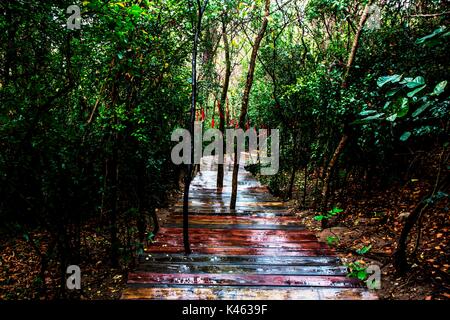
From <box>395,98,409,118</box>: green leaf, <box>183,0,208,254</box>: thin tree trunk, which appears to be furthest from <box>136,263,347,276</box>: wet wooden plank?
<box>395,98,409,118</box>: green leaf

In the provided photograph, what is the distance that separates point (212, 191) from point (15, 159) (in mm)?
5807

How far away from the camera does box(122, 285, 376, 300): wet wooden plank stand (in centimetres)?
312

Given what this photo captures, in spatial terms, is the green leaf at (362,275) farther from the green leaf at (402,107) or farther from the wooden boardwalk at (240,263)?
the green leaf at (402,107)

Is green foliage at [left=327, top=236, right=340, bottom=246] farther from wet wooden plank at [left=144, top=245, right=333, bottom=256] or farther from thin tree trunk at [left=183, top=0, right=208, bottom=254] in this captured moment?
thin tree trunk at [left=183, top=0, right=208, bottom=254]

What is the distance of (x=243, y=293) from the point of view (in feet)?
10.5

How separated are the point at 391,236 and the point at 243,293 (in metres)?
3.27

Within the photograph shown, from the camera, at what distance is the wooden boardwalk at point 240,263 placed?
3.22 metres

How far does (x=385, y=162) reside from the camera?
656 cm

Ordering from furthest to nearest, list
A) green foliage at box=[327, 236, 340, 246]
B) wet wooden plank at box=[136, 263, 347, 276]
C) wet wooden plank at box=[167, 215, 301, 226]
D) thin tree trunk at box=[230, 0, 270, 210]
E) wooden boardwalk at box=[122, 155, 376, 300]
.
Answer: thin tree trunk at box=[230, 0, 270, 210]
wet wooden plank at box=[167, 215, 301, 226]
green foliage at box=[327, 236, 340, 246]
wet wooden plank at box=[136, 263, 347, 276]
wooden boardwalk at box=[122, 155, 376, 300]

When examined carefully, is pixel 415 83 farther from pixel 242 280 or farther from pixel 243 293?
pixel 242 280

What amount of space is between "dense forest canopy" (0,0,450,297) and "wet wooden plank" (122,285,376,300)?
101cm

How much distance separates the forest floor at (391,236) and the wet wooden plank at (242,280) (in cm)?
60

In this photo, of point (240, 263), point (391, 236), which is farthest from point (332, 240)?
point (240, 263)

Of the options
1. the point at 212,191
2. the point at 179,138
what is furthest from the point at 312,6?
the point at 212,191
